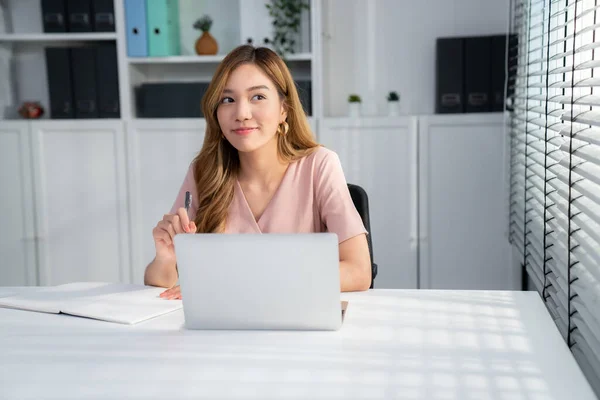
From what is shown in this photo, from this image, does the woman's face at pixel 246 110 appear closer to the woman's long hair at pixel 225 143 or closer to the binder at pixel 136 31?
the woman's long hair at pixel 225 143

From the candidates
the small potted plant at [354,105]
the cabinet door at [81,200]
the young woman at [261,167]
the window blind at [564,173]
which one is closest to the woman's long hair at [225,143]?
the young woman at [261,167]

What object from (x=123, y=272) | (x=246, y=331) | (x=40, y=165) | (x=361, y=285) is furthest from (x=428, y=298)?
(x=40, y=165)

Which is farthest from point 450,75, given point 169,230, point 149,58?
point 169,230

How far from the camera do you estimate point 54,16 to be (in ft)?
10.7

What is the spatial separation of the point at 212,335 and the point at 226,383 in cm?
23

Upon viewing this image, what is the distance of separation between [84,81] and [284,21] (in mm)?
969

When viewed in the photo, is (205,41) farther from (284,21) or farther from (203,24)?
(284,21)

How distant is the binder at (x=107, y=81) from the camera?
3.24 m

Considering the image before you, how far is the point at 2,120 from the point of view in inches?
132

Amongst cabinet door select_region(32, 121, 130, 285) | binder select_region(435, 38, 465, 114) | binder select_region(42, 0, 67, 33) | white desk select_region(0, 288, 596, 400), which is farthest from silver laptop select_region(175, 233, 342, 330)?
binder select_region(42, 0, 67, 33)

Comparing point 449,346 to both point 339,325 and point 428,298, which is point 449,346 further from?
point 428,298

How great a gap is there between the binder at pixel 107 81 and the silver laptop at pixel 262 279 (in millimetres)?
2220

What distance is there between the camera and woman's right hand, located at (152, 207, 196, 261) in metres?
1.51

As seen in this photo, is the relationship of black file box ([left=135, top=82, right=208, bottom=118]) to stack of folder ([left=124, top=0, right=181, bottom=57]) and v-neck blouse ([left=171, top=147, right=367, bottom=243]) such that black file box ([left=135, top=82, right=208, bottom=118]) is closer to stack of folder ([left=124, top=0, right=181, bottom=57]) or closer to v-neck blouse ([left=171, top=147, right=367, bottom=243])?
stack of folder ([left=124, top=0, right=181, bottom=57])
